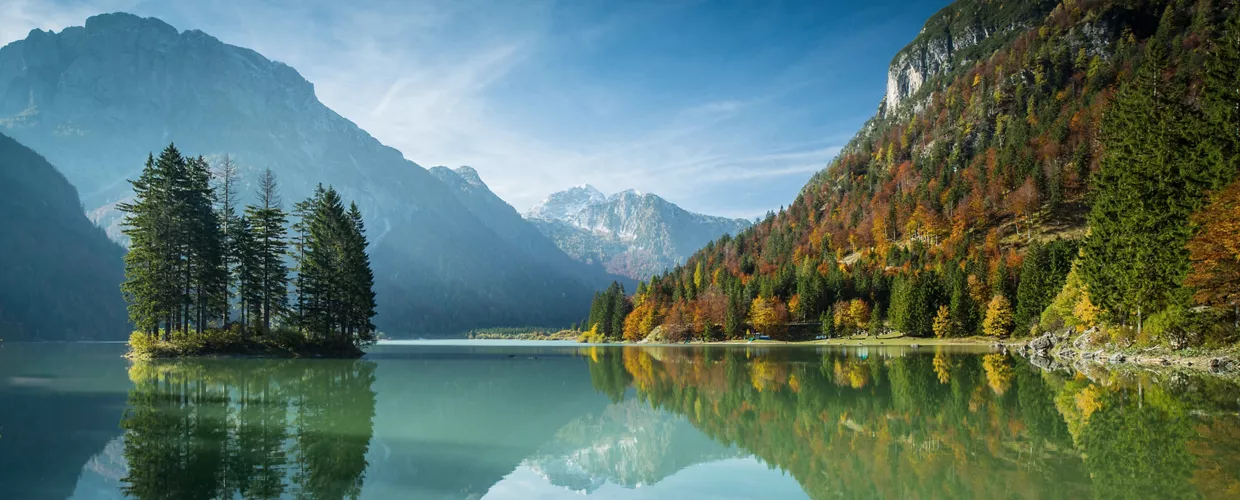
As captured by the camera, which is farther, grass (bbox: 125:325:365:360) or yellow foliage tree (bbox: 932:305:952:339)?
yellow foliage tree (bbox: 932:305:952:339)

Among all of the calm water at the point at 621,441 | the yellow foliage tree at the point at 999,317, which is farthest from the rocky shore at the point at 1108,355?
the yellow foliage tree at the point at 999,317

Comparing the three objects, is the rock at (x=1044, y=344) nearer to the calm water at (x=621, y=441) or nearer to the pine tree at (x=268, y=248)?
the calm water at (x=621, y=441)

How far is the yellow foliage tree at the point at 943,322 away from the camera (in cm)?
9306

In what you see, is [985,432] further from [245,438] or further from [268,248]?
[268,248]

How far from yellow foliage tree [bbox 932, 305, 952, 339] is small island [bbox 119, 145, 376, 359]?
79.0 m

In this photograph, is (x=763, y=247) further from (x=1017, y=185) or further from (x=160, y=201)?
(x=160, y=201)

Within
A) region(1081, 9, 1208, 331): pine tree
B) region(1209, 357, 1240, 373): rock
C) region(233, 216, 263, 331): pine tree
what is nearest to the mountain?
region(233, 216, 263, 331): pine tree

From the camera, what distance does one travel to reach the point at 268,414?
61.6 ft

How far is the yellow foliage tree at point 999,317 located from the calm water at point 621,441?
6426cm

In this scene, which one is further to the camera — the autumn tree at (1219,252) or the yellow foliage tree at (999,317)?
the yellow foliage tree at (999,317)

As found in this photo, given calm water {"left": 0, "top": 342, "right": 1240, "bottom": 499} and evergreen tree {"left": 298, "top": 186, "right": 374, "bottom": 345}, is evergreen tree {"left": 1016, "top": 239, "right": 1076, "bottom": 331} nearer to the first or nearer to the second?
calm water {"left": 0, "top": 342, "right": 1240, "bottom": 499}

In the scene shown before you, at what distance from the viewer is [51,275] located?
161375 mm

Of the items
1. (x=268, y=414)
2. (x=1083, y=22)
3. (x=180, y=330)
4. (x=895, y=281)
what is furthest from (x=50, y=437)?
(x=1083, y=22)

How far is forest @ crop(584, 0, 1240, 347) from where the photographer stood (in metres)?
34.1
